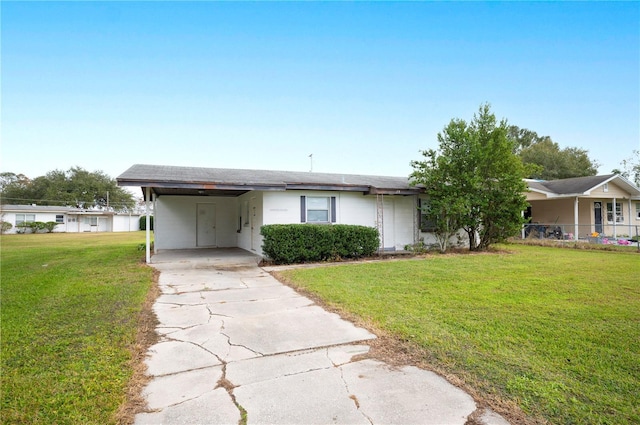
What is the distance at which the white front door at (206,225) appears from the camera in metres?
15.6

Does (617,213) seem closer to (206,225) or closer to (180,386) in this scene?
(206,225)

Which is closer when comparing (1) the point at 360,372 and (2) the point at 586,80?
(1) the point at 360,372

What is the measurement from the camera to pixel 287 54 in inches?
570

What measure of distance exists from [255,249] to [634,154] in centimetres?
4522

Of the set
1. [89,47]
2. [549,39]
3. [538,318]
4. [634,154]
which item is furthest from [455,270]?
[634,154]

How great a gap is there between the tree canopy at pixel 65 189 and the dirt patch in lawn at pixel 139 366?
56.5 meters

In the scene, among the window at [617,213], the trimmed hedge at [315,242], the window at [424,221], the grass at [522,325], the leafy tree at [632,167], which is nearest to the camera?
the grass at [522,325]

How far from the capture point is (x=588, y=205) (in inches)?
802

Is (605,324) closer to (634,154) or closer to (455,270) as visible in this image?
(455,270)

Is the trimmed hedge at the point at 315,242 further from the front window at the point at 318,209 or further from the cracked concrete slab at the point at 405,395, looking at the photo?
the cracked concrete slab at the point at 405,395

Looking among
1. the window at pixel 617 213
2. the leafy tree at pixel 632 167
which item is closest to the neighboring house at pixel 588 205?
the window at pixel 617 213

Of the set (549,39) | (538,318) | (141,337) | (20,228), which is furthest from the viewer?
(20,228)

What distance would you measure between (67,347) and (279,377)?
8.31 feet

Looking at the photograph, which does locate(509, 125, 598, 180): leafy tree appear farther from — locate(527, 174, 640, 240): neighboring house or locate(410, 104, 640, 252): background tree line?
locate(410, 104, 640, 252): background tree line
